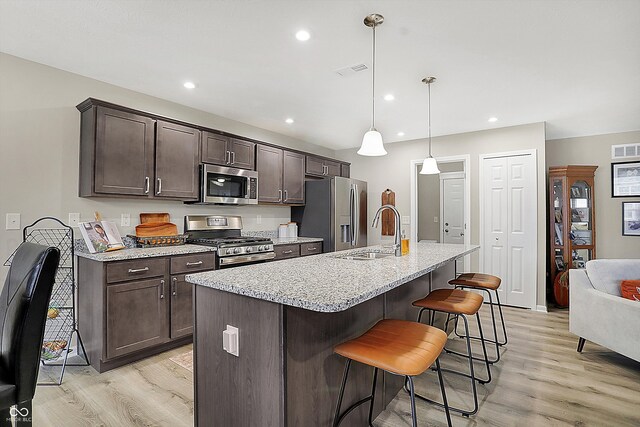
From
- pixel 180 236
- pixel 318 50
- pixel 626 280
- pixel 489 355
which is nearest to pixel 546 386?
pixel 489 355

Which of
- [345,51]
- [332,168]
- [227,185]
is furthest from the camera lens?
[332,168]

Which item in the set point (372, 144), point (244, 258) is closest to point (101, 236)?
point (244, 258)

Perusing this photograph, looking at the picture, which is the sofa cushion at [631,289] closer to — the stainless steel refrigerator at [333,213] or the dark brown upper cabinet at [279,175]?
the stainless steel refrigerator at [333,213]

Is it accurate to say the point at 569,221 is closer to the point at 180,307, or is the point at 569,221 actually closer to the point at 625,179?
the point at 625,179

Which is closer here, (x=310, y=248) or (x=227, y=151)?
(x=227, y=151)

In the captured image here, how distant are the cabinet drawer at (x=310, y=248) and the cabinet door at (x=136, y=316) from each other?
189 cm

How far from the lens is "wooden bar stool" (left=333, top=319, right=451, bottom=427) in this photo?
1.27m

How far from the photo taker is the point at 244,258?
3479 mm

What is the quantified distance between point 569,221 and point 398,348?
438cm

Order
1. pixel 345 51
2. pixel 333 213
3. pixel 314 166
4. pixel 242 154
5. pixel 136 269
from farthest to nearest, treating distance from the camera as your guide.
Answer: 1. pixel 314 166
2. pixel 333 213
3. pixel 242 154
4. pixel 136 269
5. pixel 345 51

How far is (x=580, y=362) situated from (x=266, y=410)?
2.75m

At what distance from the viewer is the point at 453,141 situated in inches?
195

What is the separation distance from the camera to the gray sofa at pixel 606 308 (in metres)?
2.41

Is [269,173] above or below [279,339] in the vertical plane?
above
